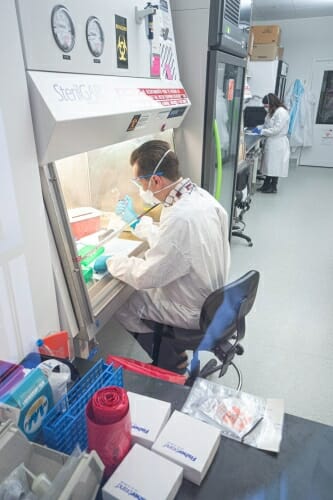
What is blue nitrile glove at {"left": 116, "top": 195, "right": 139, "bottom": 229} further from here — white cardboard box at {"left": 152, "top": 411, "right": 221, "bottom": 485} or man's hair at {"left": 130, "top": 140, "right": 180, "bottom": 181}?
white cardboard box at {"left": 152, "top": 411, "right": 221, "bottom": 485}

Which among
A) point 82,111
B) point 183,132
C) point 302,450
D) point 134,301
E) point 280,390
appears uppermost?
point 82,111

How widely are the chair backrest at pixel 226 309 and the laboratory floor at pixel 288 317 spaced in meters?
0.69

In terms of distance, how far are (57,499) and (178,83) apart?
6.43ft

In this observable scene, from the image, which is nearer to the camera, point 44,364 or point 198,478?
point 198,478

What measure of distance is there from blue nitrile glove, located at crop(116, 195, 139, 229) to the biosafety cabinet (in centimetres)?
5

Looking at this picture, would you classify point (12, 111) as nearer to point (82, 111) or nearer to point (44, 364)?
point (82, 111)

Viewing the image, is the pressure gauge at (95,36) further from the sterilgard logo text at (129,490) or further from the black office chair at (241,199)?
the black office chair at (241,199)

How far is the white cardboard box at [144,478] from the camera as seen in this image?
75cm

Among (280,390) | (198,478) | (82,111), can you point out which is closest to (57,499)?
(198,478)

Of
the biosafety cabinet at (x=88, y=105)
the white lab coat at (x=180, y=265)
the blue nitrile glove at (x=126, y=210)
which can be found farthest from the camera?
the blue nitrile glove at (x=126, y=210)

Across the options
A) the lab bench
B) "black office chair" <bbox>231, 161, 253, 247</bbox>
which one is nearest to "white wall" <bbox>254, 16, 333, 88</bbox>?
"black office chair" <bbox>231, 161, 253, 247</bbox>

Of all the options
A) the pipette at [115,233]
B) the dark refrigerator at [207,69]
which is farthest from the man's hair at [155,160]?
the dark refrigerator at [207,69]

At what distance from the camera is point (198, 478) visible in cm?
80

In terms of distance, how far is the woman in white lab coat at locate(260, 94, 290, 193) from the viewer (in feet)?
17.6
